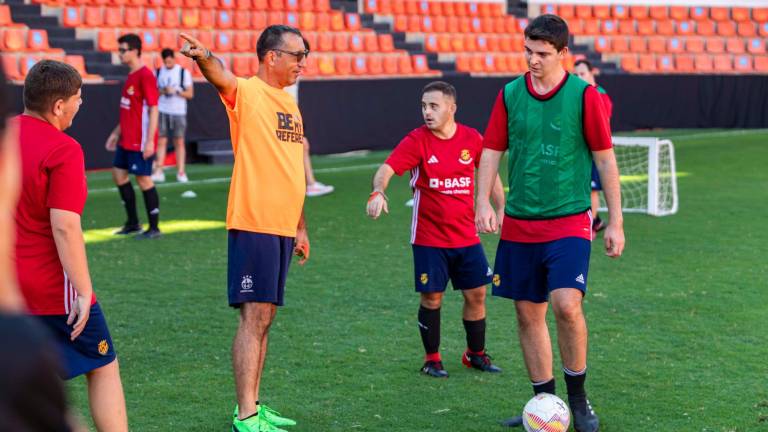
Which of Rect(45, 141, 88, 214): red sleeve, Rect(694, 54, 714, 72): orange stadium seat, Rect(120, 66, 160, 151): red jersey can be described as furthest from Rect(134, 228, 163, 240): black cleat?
Rect(694, 54, 714, 72): orange stadium seat

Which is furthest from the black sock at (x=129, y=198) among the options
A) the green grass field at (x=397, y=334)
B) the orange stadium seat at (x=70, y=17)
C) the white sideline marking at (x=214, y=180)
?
the orange stadium seat at (x=70, y=17)

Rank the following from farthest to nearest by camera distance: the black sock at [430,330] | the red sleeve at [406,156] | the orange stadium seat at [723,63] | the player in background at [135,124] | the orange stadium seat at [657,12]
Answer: the orange stadium seat at [657,12], the orange stadium seat at [723,63], the player in background at [135,124], the black sock at [430,330], the red sleeve at [406,156]

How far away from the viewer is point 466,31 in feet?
88.8

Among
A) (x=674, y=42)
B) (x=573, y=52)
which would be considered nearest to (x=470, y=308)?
(x=573, y=52)

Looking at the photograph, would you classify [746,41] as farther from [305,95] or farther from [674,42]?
[305,95]

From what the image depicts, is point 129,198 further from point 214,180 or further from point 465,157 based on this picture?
point 465,157

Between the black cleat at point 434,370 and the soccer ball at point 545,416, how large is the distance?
49.1 inches

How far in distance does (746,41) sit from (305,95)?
15755mm

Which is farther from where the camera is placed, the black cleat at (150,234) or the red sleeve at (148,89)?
the black cleat at (150,234)

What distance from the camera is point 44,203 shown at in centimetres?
427

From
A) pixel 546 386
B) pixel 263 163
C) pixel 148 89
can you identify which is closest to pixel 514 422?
pixel 546 386

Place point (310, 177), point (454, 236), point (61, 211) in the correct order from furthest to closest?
point (310, 177) < point (454, 236) < point (61, 211)

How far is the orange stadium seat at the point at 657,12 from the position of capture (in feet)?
100

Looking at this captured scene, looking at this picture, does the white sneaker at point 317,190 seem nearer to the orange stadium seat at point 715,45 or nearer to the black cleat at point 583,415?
the black cleat at point 583,415
